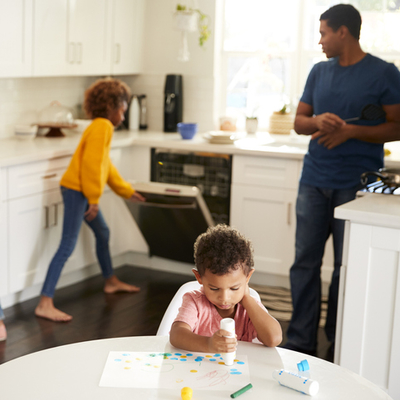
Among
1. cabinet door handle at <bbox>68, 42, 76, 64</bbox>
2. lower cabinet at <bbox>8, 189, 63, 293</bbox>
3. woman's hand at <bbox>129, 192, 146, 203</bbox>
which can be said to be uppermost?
cabinet door handle at <bbox>68, 42, 76, 64</bbox>

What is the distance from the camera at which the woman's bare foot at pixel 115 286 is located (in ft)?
12.3

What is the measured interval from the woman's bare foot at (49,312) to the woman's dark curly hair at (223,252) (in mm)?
2010

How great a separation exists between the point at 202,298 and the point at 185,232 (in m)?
2.28

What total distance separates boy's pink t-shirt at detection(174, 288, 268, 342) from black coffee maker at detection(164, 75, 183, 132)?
10.0 feet

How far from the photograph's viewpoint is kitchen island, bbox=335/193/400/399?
205cm

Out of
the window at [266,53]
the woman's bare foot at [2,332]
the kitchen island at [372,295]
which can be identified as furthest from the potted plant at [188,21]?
the kitchen island at [372,295]

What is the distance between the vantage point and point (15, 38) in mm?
3441

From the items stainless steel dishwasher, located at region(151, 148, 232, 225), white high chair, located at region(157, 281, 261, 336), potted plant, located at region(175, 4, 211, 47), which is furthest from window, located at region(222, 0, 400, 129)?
white high chair, located at region(157, 281, 261, 336)

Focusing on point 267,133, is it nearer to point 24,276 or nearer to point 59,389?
point 24,276

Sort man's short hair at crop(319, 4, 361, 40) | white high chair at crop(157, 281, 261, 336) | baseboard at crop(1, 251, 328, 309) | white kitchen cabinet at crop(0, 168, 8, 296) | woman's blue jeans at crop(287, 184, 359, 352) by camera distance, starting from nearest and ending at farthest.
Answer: white high chair at crop(157, 281, 261, 336) → man's short hair at crop(319, 4, 361, 40) → woman's blue jeans at crop(287, 184, 359, 352) → white kitchen cabinet at crop(0, 168, 8, 296) → baseboard at crop(1, 251, 328, 309)

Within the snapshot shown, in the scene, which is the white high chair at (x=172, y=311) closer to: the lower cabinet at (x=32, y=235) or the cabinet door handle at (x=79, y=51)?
the lower cabinet at (x=32, y=235)

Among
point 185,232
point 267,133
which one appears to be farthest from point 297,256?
point 267,133

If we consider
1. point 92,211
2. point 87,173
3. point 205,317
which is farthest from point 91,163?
point 205,317

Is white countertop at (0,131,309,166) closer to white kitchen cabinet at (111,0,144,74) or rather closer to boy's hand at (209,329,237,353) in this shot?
white kitchen cabinet at (111,0,144,74)
